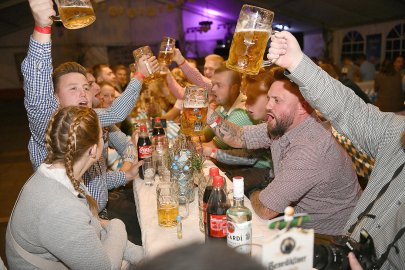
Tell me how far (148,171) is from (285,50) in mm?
1170

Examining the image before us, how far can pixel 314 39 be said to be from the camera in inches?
559

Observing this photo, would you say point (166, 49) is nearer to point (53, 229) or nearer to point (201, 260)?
point (53, 229)

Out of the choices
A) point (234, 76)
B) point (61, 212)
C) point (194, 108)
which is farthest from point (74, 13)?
point (234, 76)

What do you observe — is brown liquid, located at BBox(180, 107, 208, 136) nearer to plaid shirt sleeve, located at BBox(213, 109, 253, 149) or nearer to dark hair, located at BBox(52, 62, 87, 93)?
dark hair, located at BBox(52, 62, 87, 93)

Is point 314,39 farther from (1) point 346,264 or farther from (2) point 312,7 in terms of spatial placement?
(1) point 346,264

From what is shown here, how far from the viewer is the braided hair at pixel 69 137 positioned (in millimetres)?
1330

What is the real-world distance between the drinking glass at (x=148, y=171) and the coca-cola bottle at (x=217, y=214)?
0.88 metres

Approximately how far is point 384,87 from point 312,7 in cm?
586

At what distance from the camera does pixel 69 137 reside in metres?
1.32

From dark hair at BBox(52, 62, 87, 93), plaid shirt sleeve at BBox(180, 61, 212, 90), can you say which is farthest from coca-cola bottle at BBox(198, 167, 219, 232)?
plaid shirt sleeve at BBox(180, 61, 212, 90)

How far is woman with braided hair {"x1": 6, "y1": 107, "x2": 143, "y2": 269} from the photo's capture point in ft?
3.98

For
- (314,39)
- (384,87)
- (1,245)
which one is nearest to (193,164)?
(1,245)

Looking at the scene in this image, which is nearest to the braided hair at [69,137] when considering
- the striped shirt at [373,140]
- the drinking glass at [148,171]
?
the drinking glass at [148,171]

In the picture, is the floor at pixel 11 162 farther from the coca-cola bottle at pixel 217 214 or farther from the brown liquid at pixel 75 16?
the coca-cola bottle at pixel 217 214
